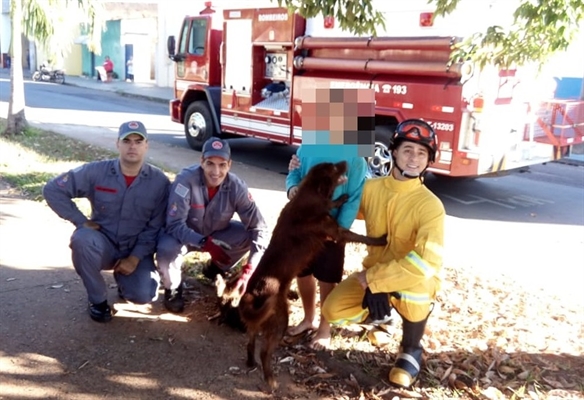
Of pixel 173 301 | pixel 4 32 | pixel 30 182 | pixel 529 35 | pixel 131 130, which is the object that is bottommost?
pixel 173 301

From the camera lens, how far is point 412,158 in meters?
3.21

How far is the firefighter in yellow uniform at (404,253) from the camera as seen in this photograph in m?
3.10

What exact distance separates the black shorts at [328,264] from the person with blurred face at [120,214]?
3.53 feet

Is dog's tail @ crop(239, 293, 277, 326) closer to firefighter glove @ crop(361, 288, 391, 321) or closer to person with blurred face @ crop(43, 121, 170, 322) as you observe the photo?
firefighter glove @ crop(361, 288, 391, 321)

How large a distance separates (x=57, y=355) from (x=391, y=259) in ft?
6.56

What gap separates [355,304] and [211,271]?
1.49 m

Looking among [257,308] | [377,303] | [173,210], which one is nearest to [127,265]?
[173,210]

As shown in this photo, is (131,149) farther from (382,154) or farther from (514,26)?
(382,154)

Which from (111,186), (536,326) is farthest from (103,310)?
(536,326)

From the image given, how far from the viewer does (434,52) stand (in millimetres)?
7691

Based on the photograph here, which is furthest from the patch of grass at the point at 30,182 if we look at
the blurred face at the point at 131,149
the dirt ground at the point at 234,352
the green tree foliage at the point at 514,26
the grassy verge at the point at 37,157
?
the green tree foliage at the point at 514,26

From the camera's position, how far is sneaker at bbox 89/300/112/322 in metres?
3.83

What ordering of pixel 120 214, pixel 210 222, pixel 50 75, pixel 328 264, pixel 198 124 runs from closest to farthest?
pixel 328 264
pixel 120 214
pixel 210 222
pixel 198 124
pixel 50 75

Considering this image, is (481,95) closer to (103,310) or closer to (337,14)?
(337,14)
